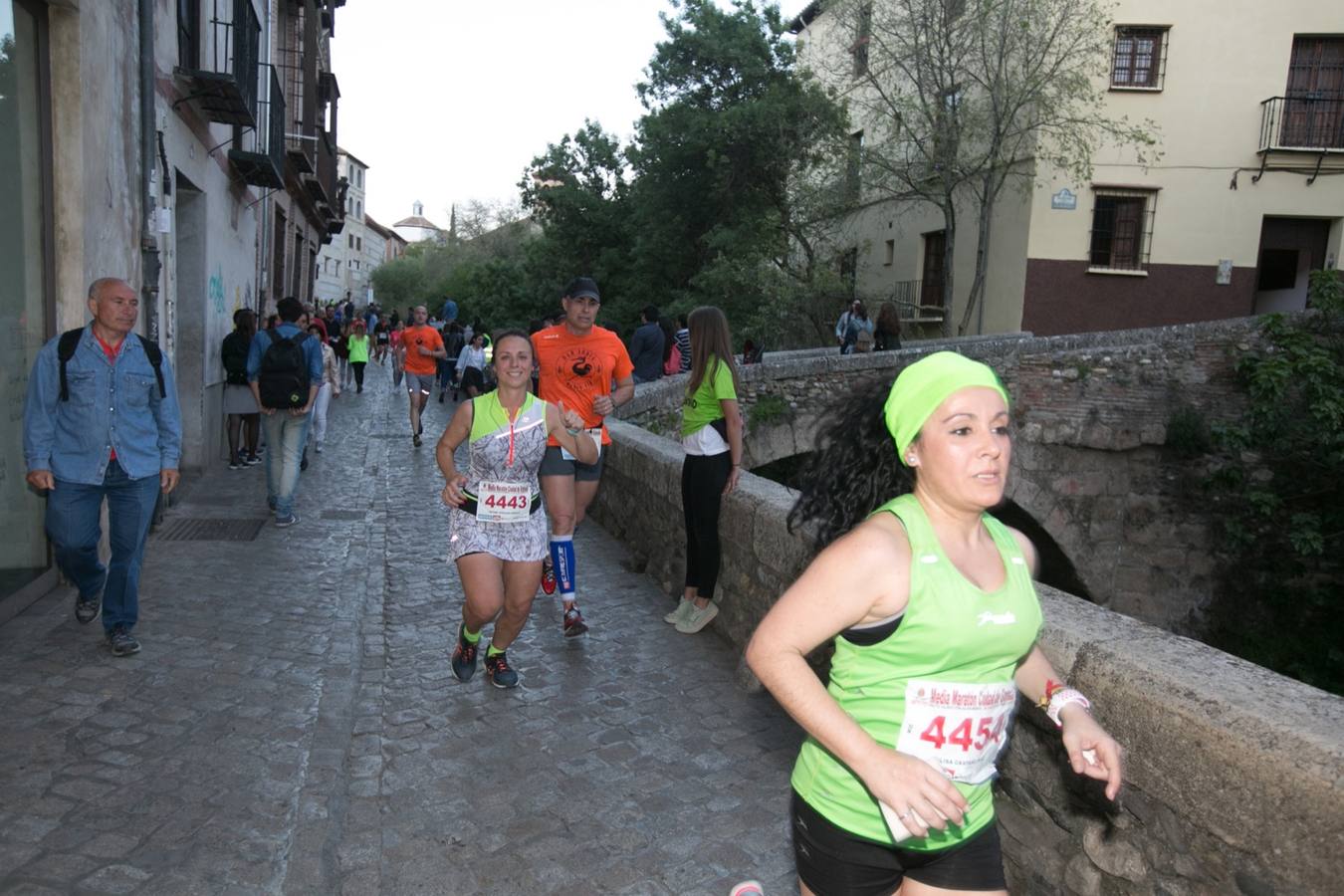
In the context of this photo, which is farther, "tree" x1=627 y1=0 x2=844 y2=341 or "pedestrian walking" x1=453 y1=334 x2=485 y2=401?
"tree" x1=627 y1=0 x2=844 y2=341

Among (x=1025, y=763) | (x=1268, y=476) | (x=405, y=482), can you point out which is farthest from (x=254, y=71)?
(x=1268, y=476)

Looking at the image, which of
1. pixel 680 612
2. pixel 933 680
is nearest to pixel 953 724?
pixel 933 680

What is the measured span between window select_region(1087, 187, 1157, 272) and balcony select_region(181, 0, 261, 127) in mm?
16052

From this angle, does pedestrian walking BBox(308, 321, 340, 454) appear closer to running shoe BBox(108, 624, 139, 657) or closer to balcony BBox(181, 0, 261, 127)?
balcony BBox(181, 0, 261, 127)

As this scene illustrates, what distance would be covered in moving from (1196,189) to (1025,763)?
67.5 feet

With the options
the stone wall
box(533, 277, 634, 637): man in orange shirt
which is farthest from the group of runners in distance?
box(533, 277, 634, 637): man in orange shirt

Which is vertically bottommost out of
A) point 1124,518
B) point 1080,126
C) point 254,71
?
point 1124,518

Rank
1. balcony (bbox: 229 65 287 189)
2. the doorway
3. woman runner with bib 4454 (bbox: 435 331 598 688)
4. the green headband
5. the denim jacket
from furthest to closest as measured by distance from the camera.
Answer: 1. the doorway
2. balcony (bbox: 229 65 287 189)
3. the denim jacket
4. woman runner with bib 4454 (bbox: 435 331 598 688)
5. the green headband

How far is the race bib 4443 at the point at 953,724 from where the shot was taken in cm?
192

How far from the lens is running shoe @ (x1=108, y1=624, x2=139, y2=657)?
492 centimetres

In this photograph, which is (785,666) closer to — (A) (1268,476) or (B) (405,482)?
(B) (405,482)

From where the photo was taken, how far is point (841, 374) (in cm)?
1413

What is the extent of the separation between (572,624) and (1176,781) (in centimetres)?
364

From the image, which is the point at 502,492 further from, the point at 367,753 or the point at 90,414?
the point at 90,414
